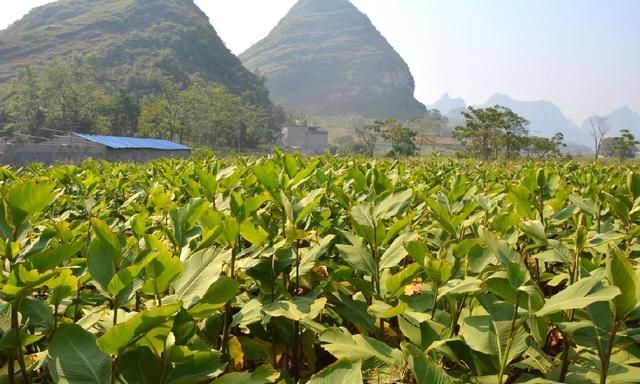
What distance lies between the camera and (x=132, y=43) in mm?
97125

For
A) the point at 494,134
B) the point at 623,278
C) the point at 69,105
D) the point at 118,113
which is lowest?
the point at 494,134

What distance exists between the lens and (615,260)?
645 mm

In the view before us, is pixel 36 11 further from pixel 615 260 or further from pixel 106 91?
→ pixel 615 260

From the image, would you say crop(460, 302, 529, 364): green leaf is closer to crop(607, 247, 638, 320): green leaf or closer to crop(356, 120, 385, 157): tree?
crop(607, 247, 638, 320): green leaf

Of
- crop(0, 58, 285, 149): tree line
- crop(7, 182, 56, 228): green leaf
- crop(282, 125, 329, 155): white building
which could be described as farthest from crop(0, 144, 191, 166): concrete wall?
crop(282, 125, 329, 155): white building

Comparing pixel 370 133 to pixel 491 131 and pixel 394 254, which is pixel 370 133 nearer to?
pixel 491 131

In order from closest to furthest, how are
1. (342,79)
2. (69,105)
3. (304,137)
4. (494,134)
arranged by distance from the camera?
(494,134), (69,105), (304,137), (342,79)

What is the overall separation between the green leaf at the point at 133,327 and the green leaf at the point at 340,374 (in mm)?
197

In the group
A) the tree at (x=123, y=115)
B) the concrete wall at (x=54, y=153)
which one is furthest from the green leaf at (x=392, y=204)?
the tree at (x=123, y=115)

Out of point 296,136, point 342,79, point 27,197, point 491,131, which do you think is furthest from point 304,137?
point 27,197

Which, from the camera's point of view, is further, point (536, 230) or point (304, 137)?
point (304, 137)

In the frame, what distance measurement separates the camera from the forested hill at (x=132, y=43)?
8881 centimetres

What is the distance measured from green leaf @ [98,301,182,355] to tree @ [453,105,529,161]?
5140cm

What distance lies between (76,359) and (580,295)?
27.9 inches
